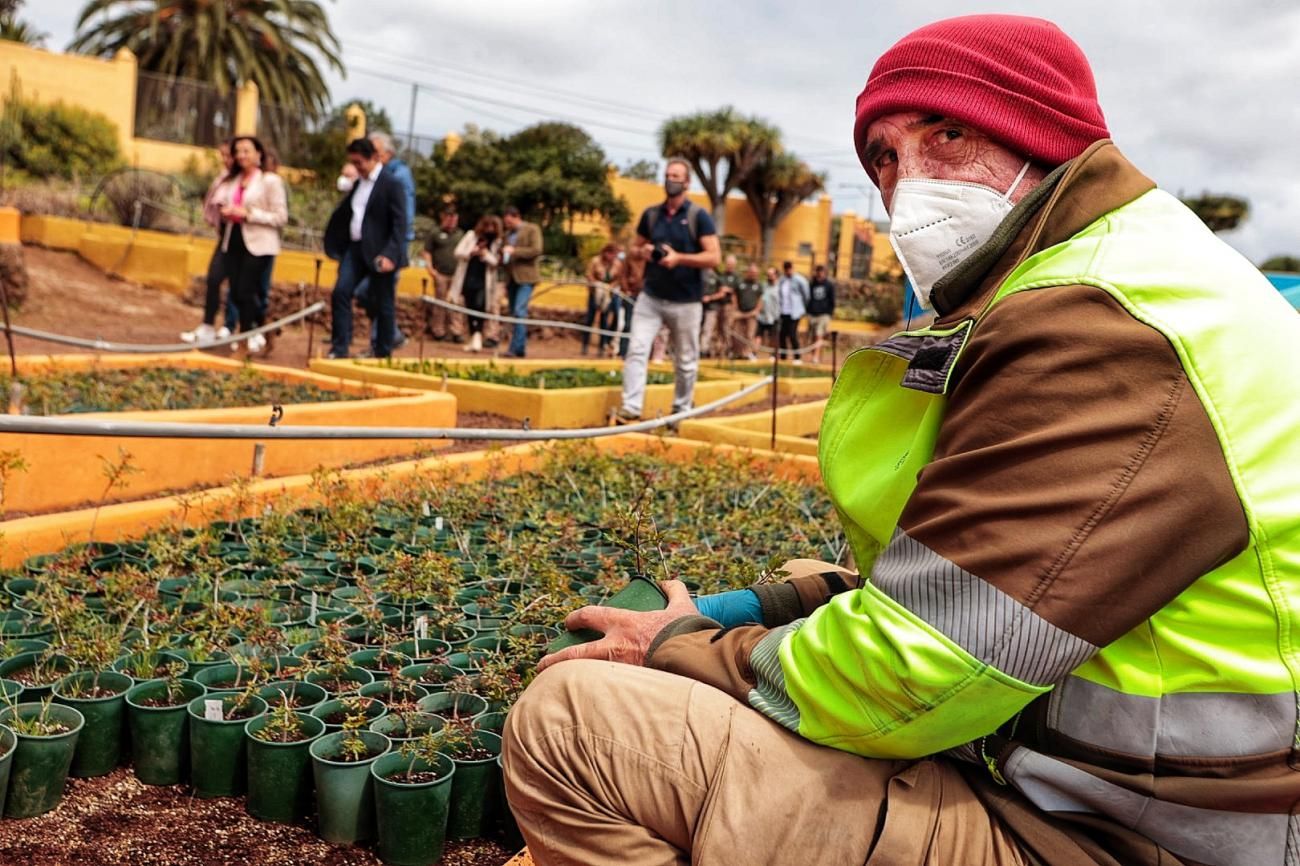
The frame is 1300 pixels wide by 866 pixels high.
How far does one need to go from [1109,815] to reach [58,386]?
671 centimetres

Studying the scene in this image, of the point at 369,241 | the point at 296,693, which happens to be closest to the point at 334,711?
the point at 296,693

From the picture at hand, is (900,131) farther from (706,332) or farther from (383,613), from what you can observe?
(706,332)

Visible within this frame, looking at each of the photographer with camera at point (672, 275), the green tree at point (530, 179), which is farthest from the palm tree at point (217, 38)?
the photographer with camera at point (672, 275)

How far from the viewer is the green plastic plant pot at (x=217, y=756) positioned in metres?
2.64

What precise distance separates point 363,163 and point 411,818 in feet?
26.5

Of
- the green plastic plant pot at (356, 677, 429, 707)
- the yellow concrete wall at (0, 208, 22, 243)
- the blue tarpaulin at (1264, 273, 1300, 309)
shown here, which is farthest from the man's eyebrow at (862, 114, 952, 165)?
the yellow concrete wall at (0, 208, 22, 243)

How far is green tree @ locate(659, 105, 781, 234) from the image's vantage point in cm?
4459

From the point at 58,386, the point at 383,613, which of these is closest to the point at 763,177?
the point at 58,386

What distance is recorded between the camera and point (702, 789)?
1.69 m

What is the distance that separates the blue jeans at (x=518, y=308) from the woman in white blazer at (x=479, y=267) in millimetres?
363

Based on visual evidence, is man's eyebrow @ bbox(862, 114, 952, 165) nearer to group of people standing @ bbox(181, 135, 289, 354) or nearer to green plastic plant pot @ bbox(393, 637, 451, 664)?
green plastic plant pot @ bbox(393, 637, 451, 664)

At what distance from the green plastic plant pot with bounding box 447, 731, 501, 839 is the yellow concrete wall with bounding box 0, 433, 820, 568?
7.05 ft

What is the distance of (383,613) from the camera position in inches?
140

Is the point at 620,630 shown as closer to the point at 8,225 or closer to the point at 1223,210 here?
the point at 8,225
